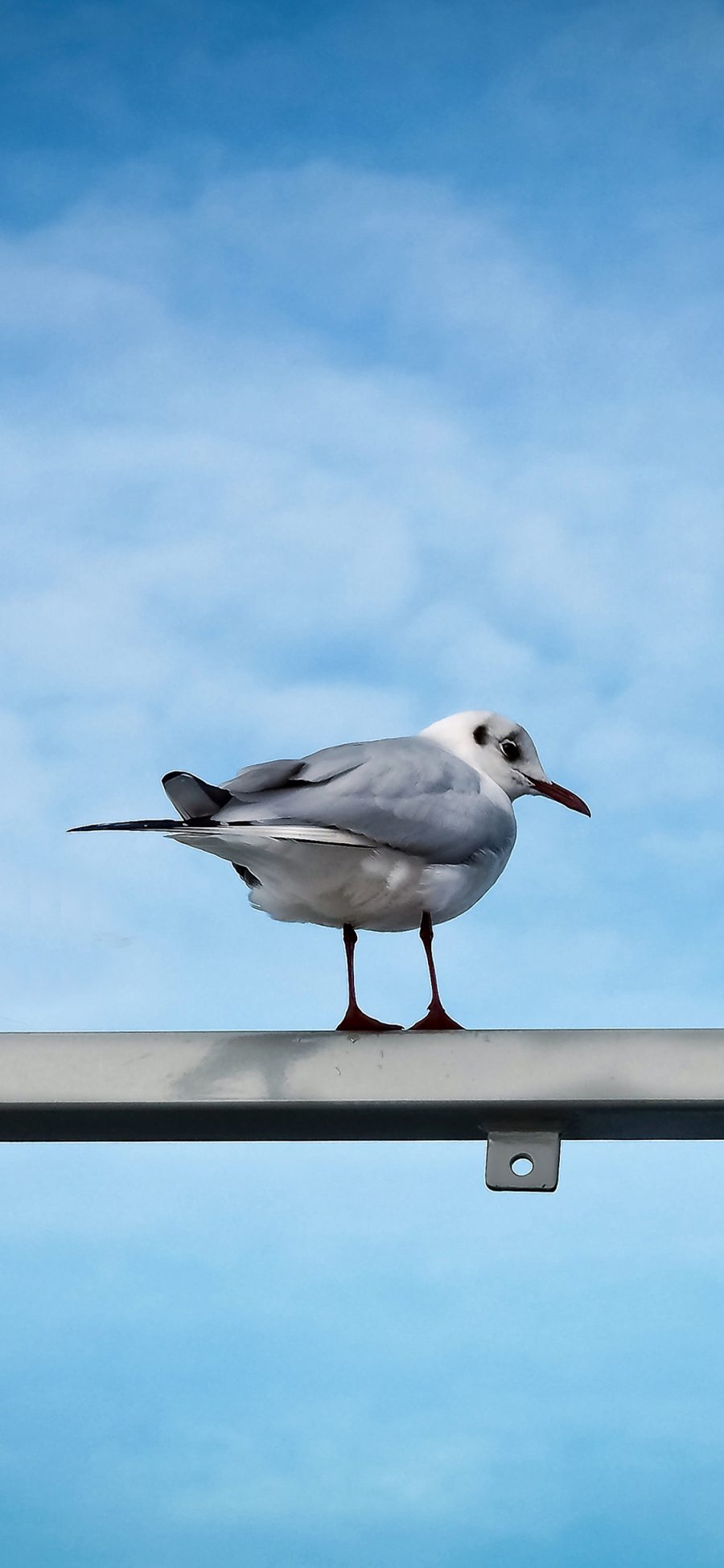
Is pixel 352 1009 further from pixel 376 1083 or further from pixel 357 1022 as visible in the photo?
pixel 376 1083

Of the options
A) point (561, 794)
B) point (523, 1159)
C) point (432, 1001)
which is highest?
point (561, 794)

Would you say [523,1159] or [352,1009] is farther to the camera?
[352,1009]

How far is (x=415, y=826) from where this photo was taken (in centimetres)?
103

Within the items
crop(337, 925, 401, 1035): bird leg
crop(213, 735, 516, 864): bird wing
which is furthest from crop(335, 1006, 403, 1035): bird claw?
crop(213, 735, 516, 864): bird wing

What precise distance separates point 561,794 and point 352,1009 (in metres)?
0.24

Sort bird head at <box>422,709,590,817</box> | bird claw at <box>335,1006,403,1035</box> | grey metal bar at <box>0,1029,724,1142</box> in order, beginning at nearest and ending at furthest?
grey metal bar at <box>0,1029,724,1142</box> → bird claw at <box>335,1006,403,1035</box> → bird head at <box>422,709,590,817</box>

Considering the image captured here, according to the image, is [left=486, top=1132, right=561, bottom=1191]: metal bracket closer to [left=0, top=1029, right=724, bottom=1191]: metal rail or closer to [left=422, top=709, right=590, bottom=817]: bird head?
[left=0, top=1029, right=724, bottom=1191]: metal rail

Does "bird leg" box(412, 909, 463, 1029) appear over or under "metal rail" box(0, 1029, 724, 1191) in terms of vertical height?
over

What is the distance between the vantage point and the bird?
0.96 metres

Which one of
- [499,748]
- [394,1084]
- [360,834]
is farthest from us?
[499,748]

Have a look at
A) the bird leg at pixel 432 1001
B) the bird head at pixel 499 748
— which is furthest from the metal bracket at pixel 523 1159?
the bird head at pixel 499 748

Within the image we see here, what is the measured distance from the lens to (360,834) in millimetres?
1002

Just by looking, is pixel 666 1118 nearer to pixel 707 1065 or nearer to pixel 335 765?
pixel 707 1065

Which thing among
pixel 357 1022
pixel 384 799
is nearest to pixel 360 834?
pixel 384 799
